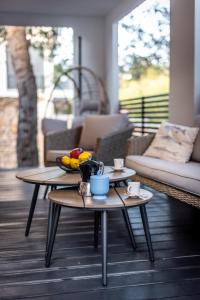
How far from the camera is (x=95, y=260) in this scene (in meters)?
2.24

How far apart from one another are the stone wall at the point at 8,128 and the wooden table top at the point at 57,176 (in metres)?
6.02

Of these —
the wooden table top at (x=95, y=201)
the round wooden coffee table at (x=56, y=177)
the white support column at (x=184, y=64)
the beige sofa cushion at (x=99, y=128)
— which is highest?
the white support column at (x=184, y=64)

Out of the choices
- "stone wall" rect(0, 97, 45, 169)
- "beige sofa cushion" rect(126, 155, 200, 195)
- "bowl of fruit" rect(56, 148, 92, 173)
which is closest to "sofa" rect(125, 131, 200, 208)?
"beige sofa cushion" rect(126, 155, 200, 195)

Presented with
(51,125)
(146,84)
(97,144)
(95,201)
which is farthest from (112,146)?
(146,84)

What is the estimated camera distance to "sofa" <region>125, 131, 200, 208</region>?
2584 millimetres

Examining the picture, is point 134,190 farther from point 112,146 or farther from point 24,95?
point 24,95

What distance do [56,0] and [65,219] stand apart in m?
3.63

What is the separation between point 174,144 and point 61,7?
11.3 ft

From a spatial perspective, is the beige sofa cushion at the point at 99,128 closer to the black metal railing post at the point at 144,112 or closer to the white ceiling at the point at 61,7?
the black metal railing post at the point at 144,112

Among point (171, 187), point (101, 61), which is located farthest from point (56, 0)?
point (171, 187)

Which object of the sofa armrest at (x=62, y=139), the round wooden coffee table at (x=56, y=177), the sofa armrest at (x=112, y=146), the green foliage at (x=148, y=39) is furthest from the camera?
the green foliage at (x=148, y=39)

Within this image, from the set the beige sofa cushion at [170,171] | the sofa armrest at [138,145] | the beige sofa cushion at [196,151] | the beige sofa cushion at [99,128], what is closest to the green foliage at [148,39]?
the beige sofa cushion at [99,128]

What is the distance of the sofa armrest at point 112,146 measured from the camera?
4.03m

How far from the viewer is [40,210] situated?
3.37 metres
